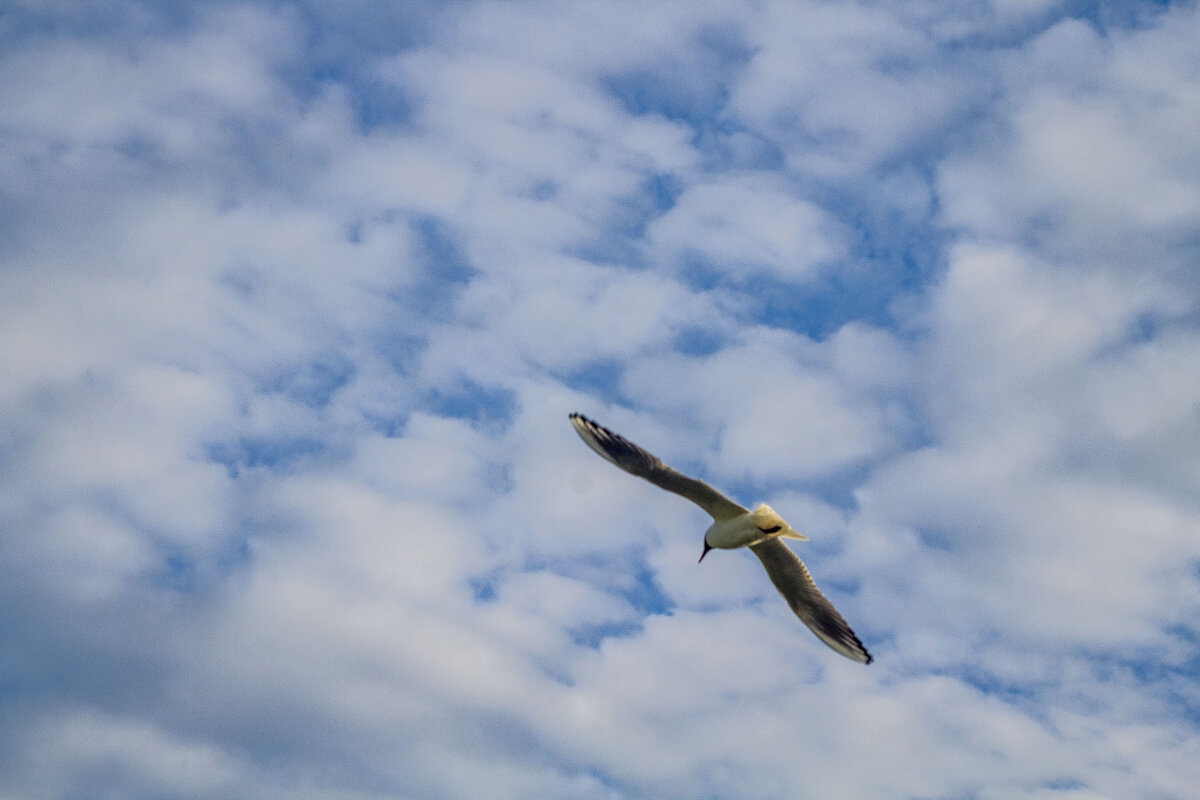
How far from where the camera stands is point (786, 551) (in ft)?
90.3

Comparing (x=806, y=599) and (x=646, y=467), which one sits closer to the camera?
(x=646, y=467)

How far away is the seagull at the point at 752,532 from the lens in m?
25.5

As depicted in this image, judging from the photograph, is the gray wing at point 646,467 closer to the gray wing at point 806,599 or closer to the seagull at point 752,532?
the seagull at point 752,532

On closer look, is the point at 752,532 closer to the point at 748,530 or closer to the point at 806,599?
the point at 748,530

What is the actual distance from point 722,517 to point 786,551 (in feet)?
6.14

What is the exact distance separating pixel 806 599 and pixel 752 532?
11.0ft

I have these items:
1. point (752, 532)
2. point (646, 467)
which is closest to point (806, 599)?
point (752, 532)

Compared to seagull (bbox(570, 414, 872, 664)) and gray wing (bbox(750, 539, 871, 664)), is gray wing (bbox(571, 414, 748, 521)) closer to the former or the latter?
seagull (bbox(570, 414, 872, 664))

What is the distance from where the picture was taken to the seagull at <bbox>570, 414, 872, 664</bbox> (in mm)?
25484

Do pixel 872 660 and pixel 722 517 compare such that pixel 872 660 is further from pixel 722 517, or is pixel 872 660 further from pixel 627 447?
pixel 627 447

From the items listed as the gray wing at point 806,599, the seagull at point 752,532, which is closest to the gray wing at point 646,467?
the seagull at point 752,532

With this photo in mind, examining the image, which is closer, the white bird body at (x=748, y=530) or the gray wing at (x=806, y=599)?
the white bird body at (x=748, y=530)

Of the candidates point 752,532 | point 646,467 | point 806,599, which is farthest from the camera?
point 806,599

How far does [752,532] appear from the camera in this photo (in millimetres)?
26344
